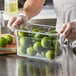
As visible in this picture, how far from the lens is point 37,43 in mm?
1262

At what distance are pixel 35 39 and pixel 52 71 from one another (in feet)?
0.66

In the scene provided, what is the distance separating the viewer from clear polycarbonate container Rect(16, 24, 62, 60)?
4.10ft

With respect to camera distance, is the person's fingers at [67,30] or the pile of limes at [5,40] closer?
the person's fingers at [67,30]

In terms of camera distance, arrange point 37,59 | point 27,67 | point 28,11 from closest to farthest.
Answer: point 27,67 → point 37,59 → point 28,11

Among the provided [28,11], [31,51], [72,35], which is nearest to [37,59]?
[31,51]

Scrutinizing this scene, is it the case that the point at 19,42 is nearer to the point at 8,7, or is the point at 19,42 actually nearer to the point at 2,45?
the point at 2,45

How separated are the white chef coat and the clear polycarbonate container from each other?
1.78 feet

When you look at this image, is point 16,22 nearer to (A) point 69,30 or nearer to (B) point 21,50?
(B) point 21,50

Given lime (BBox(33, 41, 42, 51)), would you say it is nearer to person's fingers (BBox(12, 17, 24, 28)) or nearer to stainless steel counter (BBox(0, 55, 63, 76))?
stainless steel counter (BBox(0, 55, 63, 76))

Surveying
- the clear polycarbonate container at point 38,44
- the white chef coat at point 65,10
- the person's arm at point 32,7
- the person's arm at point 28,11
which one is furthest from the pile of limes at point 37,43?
the white chef coat at point 65,10

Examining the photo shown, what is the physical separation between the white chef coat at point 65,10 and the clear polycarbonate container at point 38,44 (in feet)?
1.78

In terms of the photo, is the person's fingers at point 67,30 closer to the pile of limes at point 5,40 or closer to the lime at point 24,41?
the lime at point 24,41

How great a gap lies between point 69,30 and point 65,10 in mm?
656

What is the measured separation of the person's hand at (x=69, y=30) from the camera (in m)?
1.24
